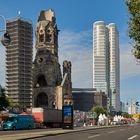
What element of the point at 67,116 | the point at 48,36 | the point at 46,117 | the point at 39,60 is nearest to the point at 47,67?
the point at 39,60

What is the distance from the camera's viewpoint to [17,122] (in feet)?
253

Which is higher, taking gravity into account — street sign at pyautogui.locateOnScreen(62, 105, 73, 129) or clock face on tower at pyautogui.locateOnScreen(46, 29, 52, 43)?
clock face on tower at pyautogui.locateOnScreen(46, 29, 52, 43)

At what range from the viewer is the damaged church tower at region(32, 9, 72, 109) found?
17862cm

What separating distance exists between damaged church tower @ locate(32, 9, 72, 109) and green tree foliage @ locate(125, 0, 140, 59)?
500 feet

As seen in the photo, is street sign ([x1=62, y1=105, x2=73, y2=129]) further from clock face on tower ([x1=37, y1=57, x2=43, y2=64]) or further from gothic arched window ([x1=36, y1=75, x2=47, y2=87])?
gothic arched window ([x1=36, y1=75, x2=47, y2=87])

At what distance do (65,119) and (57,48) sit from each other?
117893 mm

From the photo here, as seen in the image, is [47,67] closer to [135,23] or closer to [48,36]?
[48,36]

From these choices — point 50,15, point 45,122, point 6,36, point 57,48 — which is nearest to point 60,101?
point 57,48

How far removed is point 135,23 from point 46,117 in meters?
68.9

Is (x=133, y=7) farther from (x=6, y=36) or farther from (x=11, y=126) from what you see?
(x=11, y=126)

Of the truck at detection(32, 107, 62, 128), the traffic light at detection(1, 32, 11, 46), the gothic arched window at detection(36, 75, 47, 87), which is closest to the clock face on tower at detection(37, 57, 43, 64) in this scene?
the gothic arched window at detection(36, 75, 47, 87)

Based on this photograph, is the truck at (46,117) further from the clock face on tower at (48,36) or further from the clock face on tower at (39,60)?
the clock face on tower at (48,36)

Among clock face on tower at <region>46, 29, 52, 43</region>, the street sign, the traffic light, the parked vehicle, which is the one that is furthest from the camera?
clock face on tower at <region>46, 29, 52, 43</region>

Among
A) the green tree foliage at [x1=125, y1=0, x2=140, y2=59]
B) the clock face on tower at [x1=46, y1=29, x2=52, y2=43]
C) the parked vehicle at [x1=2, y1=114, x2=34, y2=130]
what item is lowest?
the parked vehicle at [x1=2, y1=114, x2=34, y2=130]
